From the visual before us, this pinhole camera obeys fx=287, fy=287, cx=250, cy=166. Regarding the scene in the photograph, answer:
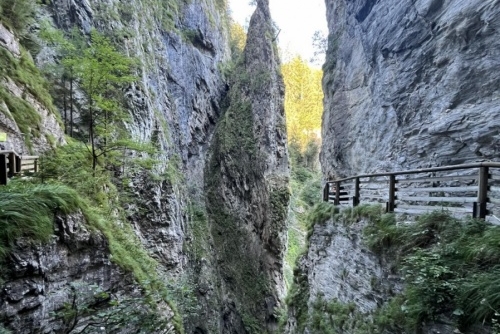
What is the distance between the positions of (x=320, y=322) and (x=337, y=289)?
1018mm

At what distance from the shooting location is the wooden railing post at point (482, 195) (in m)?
3.65

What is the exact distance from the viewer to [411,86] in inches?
399

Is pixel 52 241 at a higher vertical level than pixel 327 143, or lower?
lower

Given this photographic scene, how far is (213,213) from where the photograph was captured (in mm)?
19516

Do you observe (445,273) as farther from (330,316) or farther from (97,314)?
(97,314)

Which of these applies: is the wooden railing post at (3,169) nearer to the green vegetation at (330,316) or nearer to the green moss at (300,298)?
the green vegetation at (330,316)

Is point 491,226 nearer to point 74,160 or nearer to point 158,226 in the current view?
point 74,160

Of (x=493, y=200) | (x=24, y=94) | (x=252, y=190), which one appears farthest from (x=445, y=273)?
(x=252, y=190)

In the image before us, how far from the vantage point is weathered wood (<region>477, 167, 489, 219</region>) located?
12.0ft

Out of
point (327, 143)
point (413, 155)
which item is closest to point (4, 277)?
point (413, 155)

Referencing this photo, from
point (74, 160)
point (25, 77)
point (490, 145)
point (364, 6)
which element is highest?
point (364, 6)

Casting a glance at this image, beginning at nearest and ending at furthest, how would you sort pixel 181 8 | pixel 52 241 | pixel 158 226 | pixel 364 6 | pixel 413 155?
pixel 52 241 → pixel 413 155 → pixel 158 226 → pixel 364 6 → pixel 181 8

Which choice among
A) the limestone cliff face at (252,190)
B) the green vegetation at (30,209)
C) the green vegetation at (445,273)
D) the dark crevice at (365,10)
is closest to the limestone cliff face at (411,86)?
the dark crevice at (365,10)

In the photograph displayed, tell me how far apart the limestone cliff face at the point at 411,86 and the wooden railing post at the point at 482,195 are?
4.13 meters
